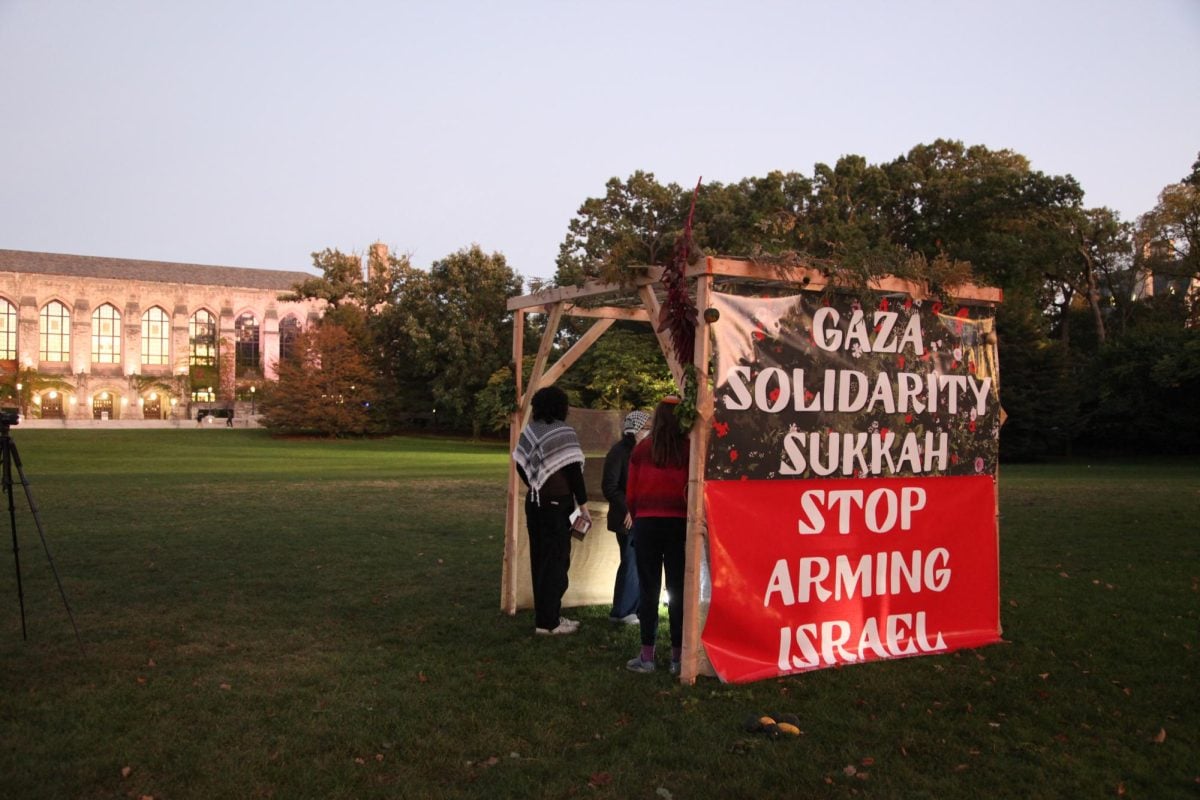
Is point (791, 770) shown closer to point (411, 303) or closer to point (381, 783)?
point (381, 783)

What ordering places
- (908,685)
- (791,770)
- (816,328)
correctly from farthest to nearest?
(816,328)
(908,685)
(791,770)

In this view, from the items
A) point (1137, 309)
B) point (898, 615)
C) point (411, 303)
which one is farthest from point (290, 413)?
point (898, 615)

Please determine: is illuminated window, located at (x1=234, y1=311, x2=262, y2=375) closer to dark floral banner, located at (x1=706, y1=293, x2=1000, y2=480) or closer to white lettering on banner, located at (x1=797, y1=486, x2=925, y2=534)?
dark floral banner, located at (x1=706, y1=293, x2=1000, y2=480)

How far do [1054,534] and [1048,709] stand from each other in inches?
353

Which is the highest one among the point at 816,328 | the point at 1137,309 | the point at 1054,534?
the point at 1137,309

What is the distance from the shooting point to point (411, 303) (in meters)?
62.7

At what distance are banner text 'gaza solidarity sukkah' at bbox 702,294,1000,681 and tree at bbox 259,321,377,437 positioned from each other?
53.7 m

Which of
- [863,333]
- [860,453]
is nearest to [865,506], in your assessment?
[860,453]

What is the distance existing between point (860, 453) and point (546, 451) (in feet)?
7.95

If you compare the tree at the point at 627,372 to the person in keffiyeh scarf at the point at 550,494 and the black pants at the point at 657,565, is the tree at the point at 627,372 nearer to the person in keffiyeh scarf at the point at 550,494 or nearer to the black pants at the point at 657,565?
the person in keffiyeh scarf at the point at 550,494

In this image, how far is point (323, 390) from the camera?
58.4 metres

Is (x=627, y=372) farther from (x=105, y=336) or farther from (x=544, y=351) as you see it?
(x=105, y=336)

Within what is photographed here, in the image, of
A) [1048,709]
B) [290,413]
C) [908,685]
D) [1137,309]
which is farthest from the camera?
[290,413]

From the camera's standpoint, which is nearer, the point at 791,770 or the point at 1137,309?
the point at 791,770
